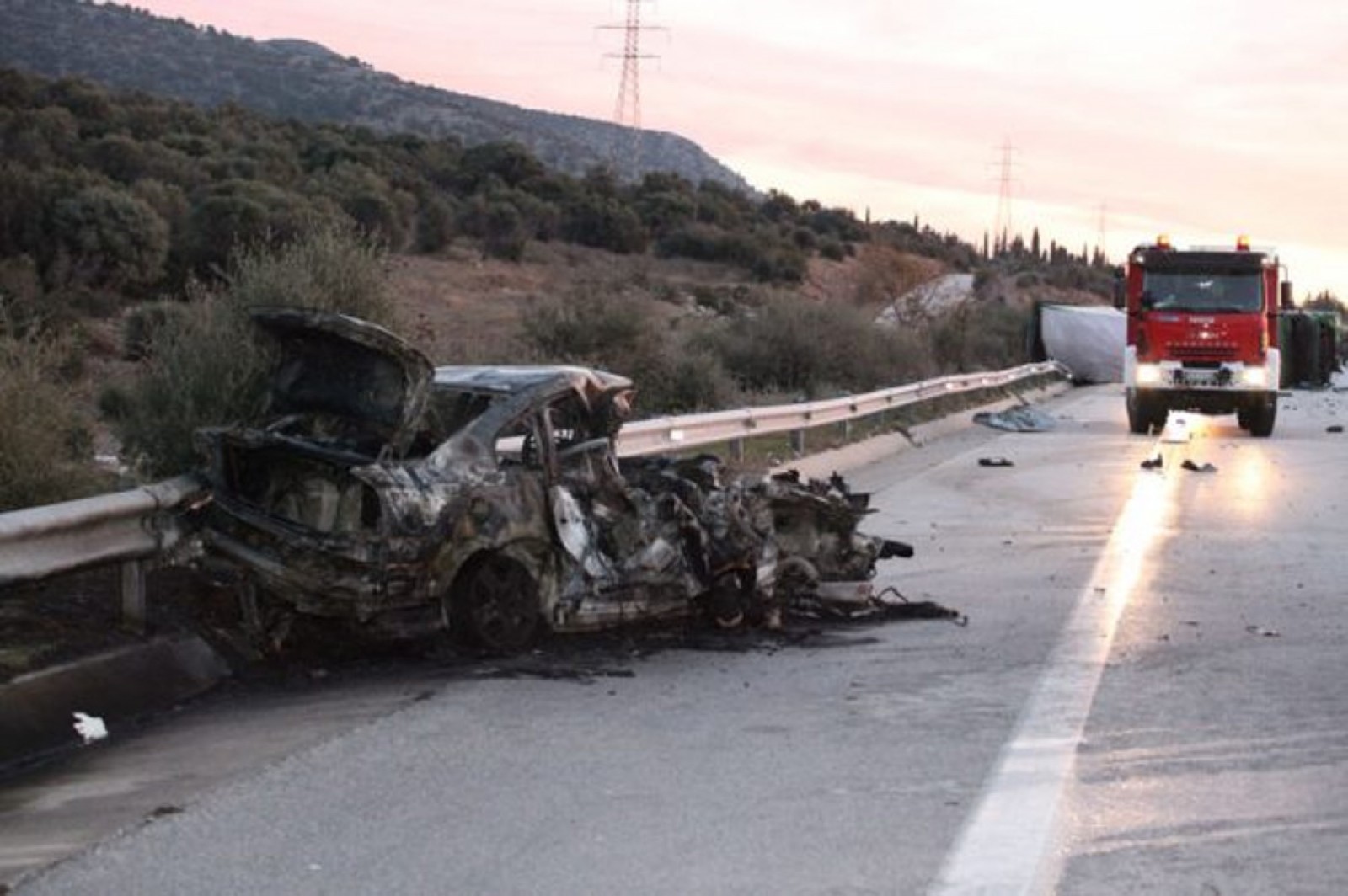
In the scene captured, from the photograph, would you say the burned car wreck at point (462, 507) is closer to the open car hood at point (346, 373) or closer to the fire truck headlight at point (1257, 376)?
the open car hood at point (346, 373)

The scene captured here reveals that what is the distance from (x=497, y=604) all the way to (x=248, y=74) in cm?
11167

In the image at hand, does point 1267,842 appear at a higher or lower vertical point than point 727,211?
lower

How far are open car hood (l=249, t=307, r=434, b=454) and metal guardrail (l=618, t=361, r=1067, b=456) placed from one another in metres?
3.38

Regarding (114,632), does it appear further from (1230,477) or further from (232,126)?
(232,126)

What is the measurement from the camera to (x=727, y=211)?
273 feet

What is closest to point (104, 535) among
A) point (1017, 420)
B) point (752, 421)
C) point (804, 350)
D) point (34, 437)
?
point (34, 437)

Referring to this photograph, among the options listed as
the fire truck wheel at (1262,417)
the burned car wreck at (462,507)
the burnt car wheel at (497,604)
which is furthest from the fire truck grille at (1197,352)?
the burnt car wheel at (497,604)

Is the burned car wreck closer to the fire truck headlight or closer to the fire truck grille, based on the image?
the fire truck grille

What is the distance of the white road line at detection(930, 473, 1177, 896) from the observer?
205 inches

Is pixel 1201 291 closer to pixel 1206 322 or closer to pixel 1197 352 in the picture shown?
Answer: pixel 1206 322

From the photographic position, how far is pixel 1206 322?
91.7ft

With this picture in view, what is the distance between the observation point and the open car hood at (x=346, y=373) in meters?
8.16

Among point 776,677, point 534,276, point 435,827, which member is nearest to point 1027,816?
point 435,827

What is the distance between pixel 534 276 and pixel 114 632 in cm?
4774
